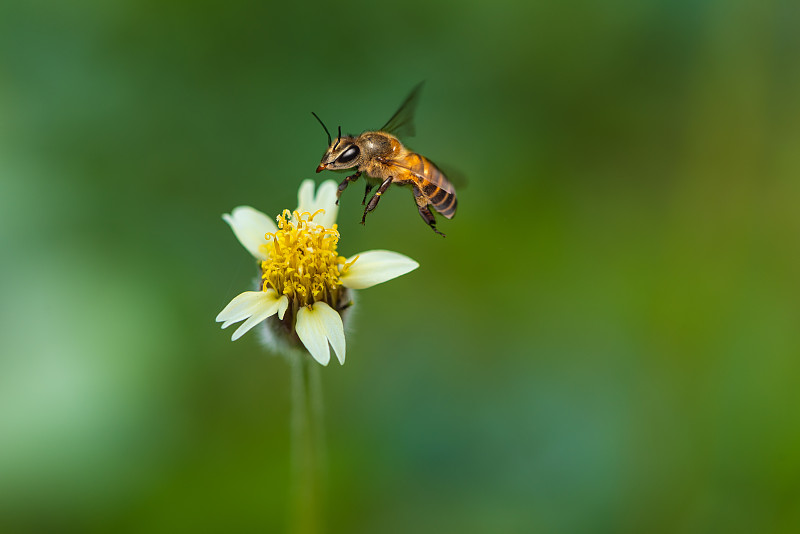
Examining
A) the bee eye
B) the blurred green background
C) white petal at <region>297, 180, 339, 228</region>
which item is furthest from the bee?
the blurred green background

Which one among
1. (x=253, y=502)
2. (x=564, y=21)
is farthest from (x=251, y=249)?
(x=564, y=21)

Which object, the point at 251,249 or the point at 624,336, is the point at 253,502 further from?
the point at 624,336

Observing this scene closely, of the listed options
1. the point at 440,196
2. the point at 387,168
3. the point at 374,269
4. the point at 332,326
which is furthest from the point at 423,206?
the point at 332,326

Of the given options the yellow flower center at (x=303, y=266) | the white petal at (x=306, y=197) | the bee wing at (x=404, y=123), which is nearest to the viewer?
the yellow flower center at (x=303, y=266)

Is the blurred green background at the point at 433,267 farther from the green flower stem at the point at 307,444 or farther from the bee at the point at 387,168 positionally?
the bee at the point at 387,168

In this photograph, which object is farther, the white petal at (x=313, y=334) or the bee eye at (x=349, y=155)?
the bee eye at (x=349, y=155)

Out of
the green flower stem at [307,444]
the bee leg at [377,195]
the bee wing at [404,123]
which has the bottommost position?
the green flower stem at [307,444]

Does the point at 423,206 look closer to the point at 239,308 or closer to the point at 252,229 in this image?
the point at 252,229

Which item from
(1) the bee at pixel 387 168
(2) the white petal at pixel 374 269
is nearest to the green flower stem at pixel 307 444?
(2) the white petal at pixel 374 269
